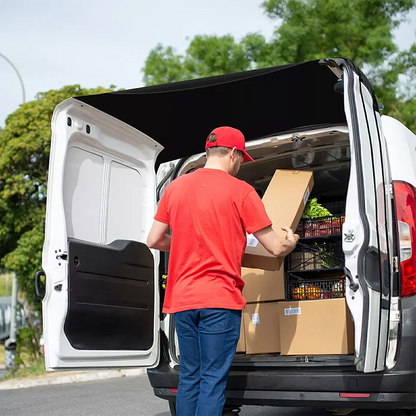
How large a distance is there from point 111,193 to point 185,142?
872 mm

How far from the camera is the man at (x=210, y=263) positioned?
3.00 m

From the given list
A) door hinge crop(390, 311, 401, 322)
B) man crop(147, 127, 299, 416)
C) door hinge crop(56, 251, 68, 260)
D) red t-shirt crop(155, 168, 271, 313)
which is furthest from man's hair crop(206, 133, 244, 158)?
door hinge crop(390, 311, 401, 322)

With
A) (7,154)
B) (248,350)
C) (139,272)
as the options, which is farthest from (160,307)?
(7,154)

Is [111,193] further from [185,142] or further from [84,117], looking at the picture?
[185,142]

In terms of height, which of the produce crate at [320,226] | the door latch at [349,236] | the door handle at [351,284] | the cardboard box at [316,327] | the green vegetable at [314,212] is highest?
the green vegetable at [314,212]

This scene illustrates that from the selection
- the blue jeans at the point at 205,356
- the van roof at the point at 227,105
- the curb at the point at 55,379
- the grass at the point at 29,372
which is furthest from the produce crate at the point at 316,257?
the grass at the point at 29,372

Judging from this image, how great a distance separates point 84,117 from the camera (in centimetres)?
378

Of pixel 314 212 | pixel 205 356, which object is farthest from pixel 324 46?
pixel 205 356

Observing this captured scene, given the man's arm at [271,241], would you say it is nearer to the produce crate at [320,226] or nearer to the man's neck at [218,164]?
the man's neck at [218,164]

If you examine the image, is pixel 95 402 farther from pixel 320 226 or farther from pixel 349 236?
pixel 349 236

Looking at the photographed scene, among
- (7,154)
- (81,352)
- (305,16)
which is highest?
(305,16)

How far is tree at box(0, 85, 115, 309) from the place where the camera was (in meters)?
10.9

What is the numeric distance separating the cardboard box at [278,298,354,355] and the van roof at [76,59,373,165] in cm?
115

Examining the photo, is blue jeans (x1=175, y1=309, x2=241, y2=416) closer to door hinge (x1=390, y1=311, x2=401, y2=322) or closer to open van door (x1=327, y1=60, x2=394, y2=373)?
open van door (x1=327, y1=60, x2=394, y2=373)
